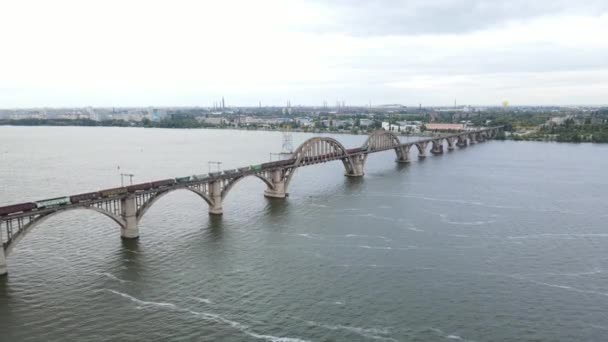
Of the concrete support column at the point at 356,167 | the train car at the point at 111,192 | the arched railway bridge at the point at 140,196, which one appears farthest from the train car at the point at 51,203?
the concrete support column at the point at 356,167

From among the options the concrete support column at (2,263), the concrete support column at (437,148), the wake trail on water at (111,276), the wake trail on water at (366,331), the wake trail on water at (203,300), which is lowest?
the wake trail on water at (366,331)

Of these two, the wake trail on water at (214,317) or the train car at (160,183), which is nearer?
the wake trail on water at (214,317)

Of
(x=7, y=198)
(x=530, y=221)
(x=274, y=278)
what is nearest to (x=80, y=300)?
(x=274, y=278)

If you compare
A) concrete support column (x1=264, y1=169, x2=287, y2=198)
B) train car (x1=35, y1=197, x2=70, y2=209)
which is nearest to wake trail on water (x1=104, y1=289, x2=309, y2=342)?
train car (x1=35, y1=197, x2=70, y2=209)

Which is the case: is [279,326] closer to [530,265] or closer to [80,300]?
[80,300]

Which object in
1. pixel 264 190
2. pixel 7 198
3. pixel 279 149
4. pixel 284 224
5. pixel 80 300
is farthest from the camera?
pixel 279 149

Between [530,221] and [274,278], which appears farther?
[530,221]

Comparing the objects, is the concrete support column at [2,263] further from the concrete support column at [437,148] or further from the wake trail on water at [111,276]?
the concrete support column at [437,148]

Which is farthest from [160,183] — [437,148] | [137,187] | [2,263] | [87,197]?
[437,148]
